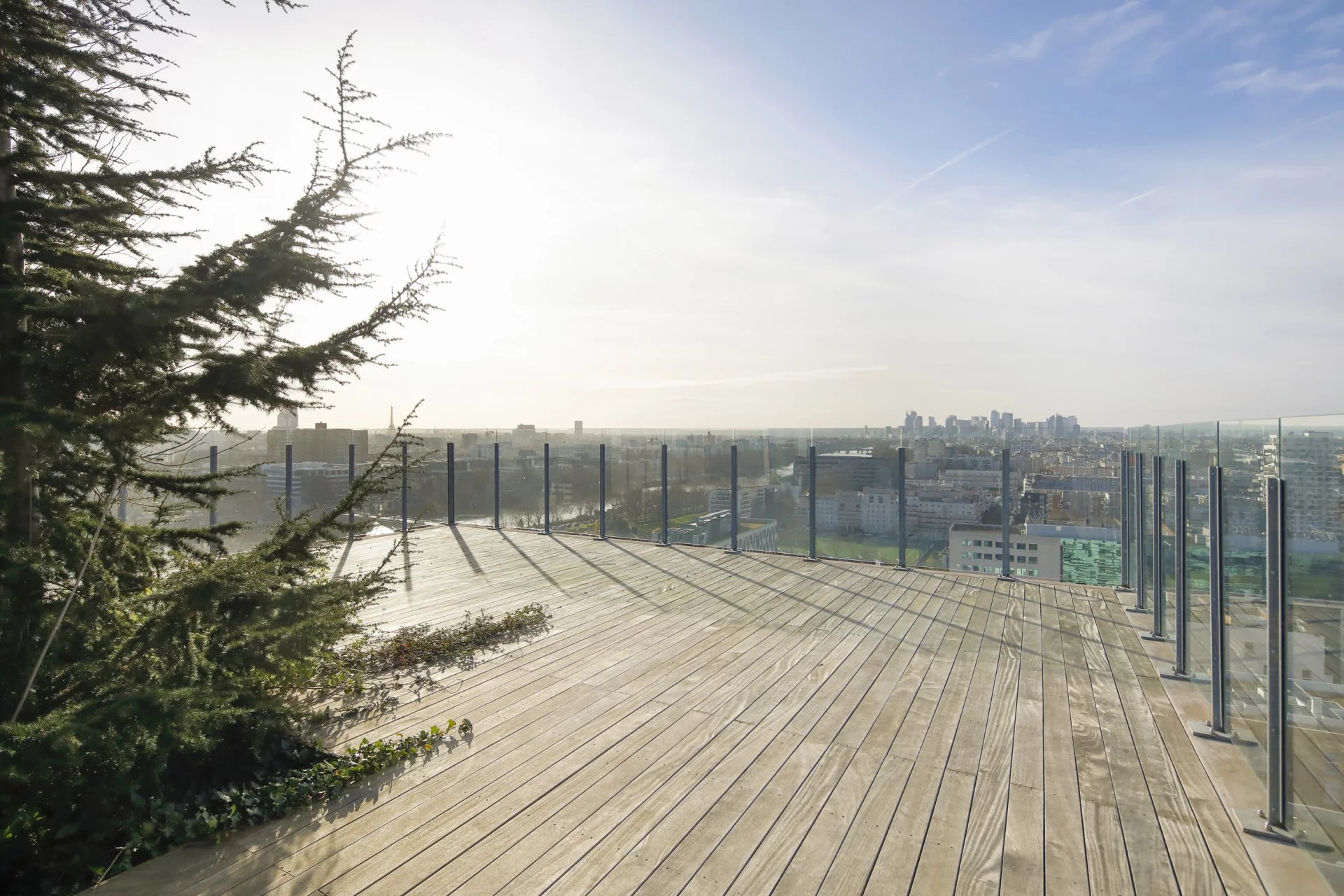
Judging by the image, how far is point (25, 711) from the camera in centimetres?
159

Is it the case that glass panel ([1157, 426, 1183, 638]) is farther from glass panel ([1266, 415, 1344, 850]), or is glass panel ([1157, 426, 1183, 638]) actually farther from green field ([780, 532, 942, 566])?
green field ([780, 532, 942, 566])

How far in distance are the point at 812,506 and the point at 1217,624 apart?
3.50 m

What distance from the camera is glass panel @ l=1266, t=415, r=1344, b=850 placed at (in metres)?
1.58

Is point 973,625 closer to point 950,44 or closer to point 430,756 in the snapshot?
point 430,756

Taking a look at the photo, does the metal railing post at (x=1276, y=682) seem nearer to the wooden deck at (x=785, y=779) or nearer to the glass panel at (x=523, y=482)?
the wooden deck at (x=785, y=779)

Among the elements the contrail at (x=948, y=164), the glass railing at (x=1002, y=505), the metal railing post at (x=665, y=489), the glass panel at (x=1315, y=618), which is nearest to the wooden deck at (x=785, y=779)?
the glass panel at (x=1315, y=618)

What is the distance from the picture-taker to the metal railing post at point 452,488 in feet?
25.5

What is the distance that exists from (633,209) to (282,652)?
647cm

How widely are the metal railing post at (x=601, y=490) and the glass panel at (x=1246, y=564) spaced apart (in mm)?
5558

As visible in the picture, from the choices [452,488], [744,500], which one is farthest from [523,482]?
[744,500]

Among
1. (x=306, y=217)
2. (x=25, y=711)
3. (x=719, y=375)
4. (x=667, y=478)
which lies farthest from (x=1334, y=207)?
(x=719, y=375)

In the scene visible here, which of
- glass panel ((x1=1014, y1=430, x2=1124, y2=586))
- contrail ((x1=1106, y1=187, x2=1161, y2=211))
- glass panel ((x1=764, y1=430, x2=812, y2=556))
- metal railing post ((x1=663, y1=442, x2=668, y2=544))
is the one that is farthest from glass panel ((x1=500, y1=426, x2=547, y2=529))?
contrail ((x1=1106, y1=187, x2=1161, y2=211))

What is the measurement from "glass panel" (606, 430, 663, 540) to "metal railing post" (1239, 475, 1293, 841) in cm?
530

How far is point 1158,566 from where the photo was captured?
3600mm
